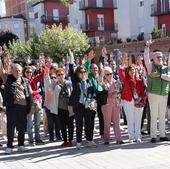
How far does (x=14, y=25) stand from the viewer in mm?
64625

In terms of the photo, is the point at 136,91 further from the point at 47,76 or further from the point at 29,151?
the point at 29,151

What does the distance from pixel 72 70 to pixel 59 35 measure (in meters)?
30.0

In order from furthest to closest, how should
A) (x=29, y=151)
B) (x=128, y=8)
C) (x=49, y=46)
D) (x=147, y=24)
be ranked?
1. (x=128, y=8)
2. (x=147, y=24)
3. (x=49, y=46)
4. (x=29, y=151)

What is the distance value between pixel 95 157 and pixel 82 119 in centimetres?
118

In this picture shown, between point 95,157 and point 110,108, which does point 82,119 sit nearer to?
point 110,108

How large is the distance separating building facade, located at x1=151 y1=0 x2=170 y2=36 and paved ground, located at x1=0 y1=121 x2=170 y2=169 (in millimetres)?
33411

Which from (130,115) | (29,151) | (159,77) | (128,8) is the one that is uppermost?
(128,8)

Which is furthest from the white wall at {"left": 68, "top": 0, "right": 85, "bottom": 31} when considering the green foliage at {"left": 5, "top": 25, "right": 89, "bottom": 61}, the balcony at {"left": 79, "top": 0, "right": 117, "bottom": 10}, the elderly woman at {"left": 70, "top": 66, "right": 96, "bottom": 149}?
the elderly woman at {"left": 70, "top": 66, "right": 96, "bottom": 149}

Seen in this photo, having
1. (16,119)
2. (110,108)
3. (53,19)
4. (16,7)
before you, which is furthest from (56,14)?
(16,119)

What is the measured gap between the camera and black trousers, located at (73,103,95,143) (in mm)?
9367

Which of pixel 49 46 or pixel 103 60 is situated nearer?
pixel 103 60

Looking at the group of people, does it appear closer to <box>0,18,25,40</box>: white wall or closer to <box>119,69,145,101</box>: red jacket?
<box>119,69,145,101</box>: red jacket

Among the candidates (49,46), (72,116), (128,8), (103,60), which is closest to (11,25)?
(128,8)

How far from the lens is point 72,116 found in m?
9.73
